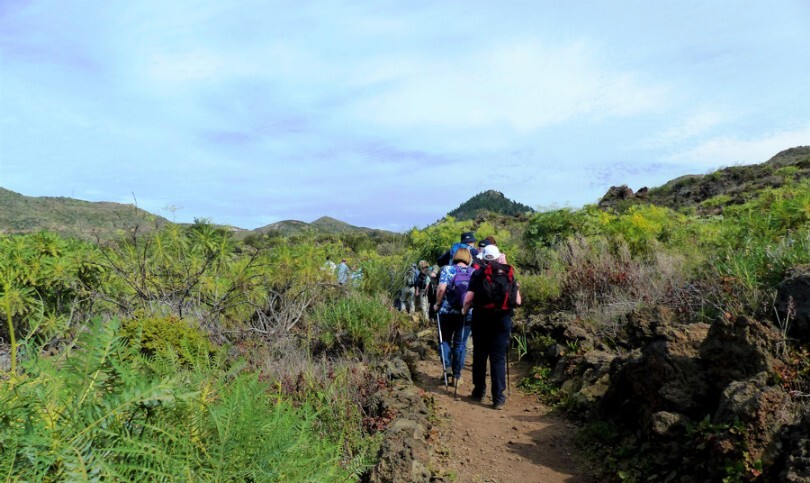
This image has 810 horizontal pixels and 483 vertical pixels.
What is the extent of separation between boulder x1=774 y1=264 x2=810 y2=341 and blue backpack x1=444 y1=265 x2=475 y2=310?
3.46 meters

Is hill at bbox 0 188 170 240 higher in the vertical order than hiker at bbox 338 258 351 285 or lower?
higher

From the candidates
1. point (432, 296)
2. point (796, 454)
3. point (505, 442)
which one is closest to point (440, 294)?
point (432, 296)

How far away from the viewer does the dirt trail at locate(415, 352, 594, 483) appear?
5066mm

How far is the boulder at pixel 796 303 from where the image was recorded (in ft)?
15.3

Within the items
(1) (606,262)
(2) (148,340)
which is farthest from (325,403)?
(1) (606,262)

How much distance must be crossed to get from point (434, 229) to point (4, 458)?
54.7 ft

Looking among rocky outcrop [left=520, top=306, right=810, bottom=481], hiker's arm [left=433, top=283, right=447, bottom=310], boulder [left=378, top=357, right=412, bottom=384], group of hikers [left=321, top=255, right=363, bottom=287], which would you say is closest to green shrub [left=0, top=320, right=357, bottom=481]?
rocky outcrop [left=520, top=306, right=810, bottom=481]

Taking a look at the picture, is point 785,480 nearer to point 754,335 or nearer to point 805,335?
point 754,335

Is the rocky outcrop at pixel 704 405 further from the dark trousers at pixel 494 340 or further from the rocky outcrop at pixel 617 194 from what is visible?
the rocky outcrop at pixel 617 194

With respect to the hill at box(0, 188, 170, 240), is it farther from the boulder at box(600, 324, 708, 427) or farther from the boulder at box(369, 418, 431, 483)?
the boulder at box(600, 324, 708, 427)

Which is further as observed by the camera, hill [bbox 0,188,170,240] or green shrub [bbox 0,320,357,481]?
hill [bbox 0,188,170,240]

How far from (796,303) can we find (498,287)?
289 centimetres

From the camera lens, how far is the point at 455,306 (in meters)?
7.37

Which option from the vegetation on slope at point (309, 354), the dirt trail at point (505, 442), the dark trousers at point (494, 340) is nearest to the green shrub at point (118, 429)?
the vegetation on slope at point (309, 354)
